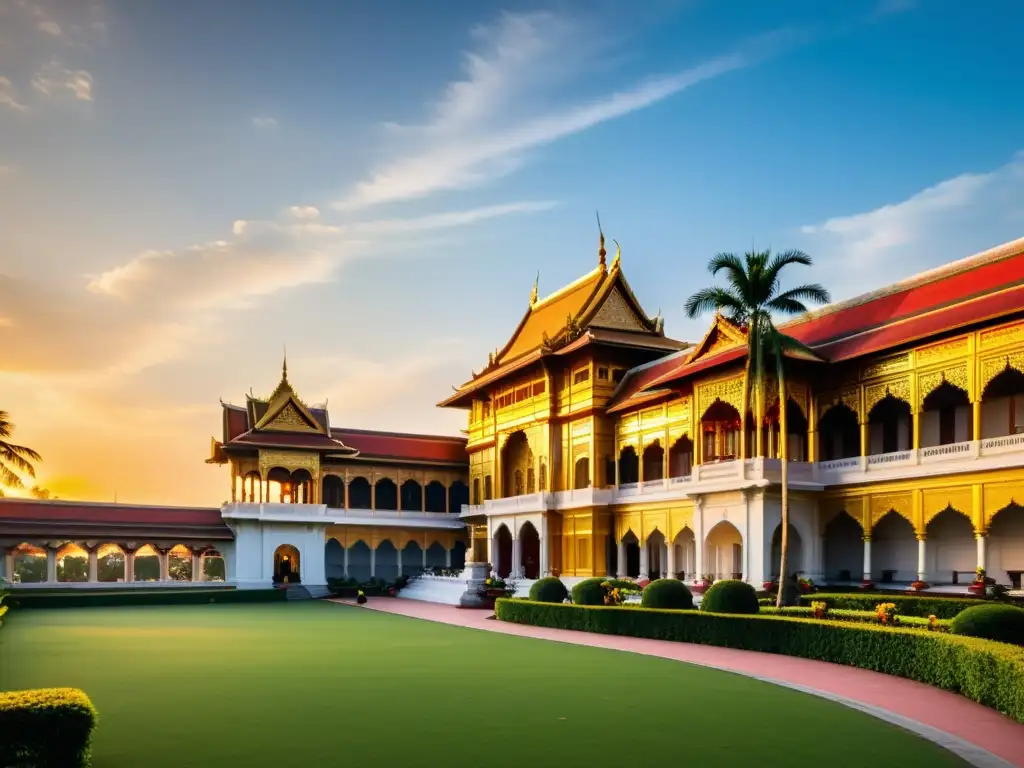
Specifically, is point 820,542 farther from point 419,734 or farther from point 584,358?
point 419,734

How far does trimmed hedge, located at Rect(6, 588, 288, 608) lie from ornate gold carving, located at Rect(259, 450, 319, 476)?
7637 millimetres

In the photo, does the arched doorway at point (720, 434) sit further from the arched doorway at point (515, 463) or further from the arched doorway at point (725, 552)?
the arched doorway at point (515, 463)

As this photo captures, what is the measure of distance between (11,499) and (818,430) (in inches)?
1332

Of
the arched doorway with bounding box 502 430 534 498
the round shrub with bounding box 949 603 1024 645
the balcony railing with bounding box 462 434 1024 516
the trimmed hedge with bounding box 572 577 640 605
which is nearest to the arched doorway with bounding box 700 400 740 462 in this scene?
the balcony railing with bounding box 462 434 1024 516

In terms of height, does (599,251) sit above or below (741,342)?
above

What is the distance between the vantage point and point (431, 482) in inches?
2110

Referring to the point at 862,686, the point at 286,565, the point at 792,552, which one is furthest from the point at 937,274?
the point at 286,565

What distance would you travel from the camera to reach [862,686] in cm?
1421

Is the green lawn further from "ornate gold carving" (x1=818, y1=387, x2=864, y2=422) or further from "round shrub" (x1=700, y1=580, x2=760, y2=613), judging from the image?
"ornate gold carving" (x1=818, y1=387, x2=864, y2=422)

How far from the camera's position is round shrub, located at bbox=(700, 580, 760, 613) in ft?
68.8

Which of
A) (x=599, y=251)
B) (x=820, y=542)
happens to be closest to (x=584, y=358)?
(x=599, y=251)

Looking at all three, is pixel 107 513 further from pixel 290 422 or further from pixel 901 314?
pixel 901 314

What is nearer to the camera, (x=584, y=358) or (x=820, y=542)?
(x=820, y=542)

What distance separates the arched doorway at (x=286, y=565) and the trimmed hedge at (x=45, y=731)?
4073cm
